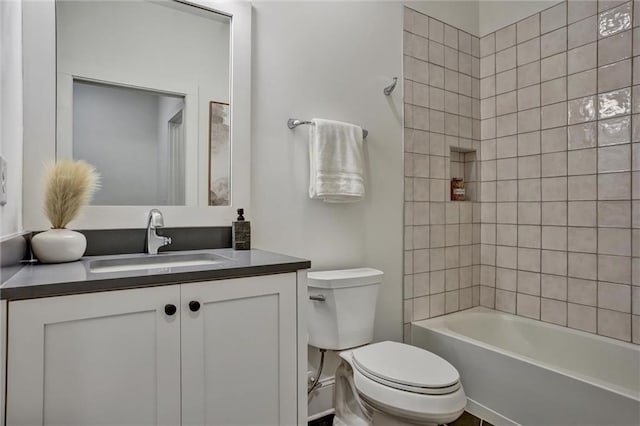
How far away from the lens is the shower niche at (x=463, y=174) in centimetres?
248

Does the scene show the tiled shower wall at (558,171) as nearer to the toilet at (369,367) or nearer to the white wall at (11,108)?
the toilet at (369,367)

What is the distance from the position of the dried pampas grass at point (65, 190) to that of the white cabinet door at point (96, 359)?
0.46 meters

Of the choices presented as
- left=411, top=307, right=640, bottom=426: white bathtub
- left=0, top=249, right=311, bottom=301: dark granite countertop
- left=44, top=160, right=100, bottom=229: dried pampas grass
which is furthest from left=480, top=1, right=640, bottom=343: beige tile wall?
left=44, top=160, right=100, bottom=229: dried pampas grass

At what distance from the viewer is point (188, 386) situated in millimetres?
1000

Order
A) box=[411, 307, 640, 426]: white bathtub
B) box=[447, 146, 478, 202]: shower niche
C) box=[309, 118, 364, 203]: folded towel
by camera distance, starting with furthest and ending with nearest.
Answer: box=[447, 146, 478, 202]: shower niche
box=[309, 118, 364, 203]: folded towel
box=[411, 307, 640, 426]: white bathtub

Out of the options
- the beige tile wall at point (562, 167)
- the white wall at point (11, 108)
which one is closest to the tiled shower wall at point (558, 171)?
the beige tile wall at point (562, 167)

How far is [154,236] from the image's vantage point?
1389 mm

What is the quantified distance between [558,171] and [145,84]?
2.21 metres

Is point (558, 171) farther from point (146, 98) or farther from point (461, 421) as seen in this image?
point (146, 98)

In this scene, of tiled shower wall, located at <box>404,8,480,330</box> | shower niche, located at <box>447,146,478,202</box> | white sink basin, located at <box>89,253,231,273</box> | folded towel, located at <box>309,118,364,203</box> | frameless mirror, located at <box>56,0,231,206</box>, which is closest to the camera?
white sink basin, located at <box>89,253,231,273</box>

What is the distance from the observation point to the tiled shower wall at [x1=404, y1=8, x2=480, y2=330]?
2209 millimetres

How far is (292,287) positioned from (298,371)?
27cm

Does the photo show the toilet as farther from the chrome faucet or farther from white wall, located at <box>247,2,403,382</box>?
the chrome faucet

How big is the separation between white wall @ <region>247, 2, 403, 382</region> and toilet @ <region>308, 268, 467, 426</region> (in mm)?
223
